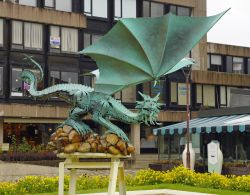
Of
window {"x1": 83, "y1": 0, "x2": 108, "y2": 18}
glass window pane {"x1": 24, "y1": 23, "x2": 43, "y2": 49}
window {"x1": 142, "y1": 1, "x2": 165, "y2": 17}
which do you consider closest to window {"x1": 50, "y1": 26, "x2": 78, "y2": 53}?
glass window pane {"x1": 24, "y1": 23, "x2": 43, "y2": 49}

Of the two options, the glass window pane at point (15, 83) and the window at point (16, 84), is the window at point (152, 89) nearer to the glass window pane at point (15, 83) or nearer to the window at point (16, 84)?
the window at point (16, 84)

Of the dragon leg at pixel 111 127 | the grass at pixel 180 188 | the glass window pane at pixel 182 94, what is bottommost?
the grass at pixel 180 188

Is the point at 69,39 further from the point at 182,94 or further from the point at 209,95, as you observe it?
the point at 209,95

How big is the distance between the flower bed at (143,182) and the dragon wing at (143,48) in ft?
18.7

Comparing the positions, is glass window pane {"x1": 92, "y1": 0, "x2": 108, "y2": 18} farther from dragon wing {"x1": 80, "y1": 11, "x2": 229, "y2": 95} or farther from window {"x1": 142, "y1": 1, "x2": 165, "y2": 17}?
dragon wing {"x1": 80, "y1": 11, "x2": 229, "y2": 95}

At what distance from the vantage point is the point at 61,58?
40750 mm

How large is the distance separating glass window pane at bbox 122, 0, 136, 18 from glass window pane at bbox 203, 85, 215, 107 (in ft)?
30.0

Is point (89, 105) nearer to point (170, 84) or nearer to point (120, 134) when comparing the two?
point (120, 134)

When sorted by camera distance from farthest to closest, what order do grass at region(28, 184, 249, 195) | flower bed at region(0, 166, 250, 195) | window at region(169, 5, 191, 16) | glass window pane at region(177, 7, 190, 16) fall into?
glass window pane at region(177, 7, 190, 16)
window at region(169, 5, 191, 16)
flower bed at region(0, 166, 250, 195)
grass at region(28, 184, 249, 195)

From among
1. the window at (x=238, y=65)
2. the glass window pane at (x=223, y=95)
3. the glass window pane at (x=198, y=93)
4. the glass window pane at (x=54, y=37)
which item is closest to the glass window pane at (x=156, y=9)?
the glass window pane at (x=198, y=93)

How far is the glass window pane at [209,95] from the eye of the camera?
1960 inches

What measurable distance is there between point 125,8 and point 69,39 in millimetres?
6208

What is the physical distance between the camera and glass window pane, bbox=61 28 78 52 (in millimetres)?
40844

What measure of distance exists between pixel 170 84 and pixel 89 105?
32123 mm
